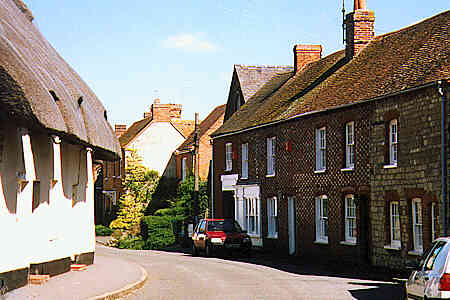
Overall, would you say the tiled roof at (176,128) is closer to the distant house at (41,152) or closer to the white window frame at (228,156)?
the white window frame at (228,156)

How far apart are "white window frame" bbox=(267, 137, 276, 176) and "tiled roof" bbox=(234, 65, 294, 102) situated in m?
11.0

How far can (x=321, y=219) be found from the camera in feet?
104

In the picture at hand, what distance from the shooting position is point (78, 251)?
Result: 84.1 ft

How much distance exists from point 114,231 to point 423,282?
148ft

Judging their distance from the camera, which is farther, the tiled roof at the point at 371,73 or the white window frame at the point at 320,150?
the white window frame at the point at 320,150

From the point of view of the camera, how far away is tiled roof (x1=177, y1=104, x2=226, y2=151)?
5609 cm

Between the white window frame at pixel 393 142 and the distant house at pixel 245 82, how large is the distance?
22723mm

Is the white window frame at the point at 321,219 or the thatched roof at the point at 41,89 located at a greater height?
the thatched roof at the point at 41,89

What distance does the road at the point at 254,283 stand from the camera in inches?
737

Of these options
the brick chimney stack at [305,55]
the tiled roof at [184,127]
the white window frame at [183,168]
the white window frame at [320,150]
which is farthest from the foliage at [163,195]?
the white window frame at [320,150]

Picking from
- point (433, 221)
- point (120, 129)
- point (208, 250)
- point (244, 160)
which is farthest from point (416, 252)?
point (120, 129)

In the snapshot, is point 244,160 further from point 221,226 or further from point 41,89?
point 41,89

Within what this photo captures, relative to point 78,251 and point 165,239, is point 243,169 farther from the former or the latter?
point 78,251

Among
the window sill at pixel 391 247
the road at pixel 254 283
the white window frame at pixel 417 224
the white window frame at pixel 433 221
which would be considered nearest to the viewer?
the road at pixel 254 283
